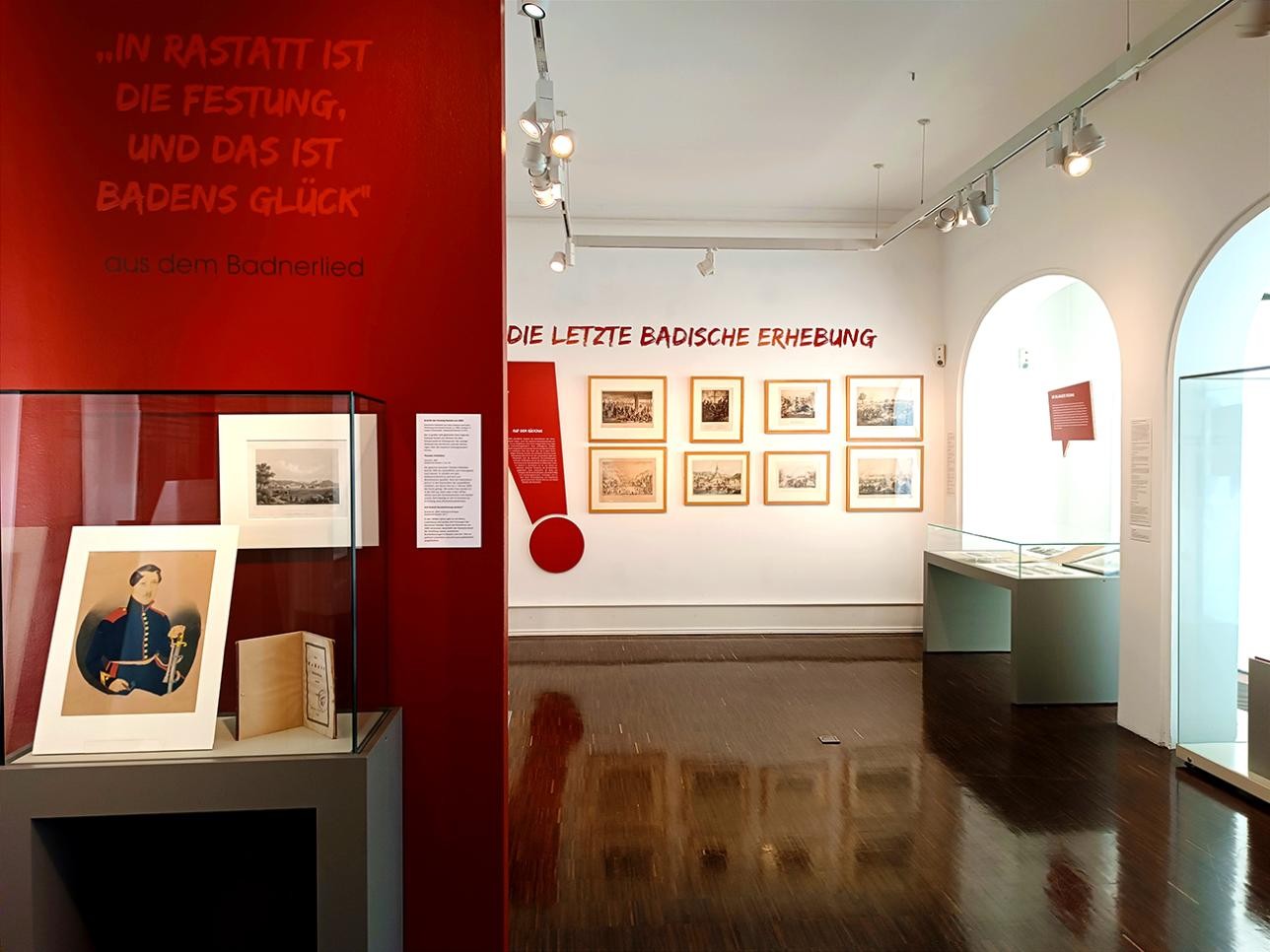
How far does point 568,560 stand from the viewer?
789 centimetres

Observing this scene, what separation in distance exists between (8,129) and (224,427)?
1087 mm

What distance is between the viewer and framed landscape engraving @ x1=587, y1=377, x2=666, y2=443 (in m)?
7.92

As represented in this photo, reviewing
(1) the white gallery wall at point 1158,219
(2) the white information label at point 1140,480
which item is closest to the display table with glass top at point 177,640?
(1) the white gallery wall at point 1158,219

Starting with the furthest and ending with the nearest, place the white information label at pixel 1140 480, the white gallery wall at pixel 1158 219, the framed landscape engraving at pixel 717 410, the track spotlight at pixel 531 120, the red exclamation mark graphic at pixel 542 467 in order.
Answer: the framed landscape engraving at pixel 717 410 < the red exclamation mark graphic at pixel 542 467 < the white information label at pixel 1140 480 < the white gallery wall at pixel 1158 219 < the track spotlight at pixel 531 120

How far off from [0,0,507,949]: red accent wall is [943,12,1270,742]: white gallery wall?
3.93 meters

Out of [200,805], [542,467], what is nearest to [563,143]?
[200,805]

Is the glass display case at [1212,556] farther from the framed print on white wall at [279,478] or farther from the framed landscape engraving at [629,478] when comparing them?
the framed print on white wall at [279,478]

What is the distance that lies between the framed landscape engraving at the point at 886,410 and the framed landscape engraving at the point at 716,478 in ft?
3.64

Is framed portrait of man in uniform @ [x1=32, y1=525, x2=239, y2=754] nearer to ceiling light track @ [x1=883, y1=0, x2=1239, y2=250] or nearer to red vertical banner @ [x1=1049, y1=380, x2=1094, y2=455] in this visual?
ceiling light track @ [x1=883, y1=0, x2=1239, y2=250]

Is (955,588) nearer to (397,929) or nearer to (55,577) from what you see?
(397,929)

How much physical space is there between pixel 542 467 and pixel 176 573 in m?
5.79

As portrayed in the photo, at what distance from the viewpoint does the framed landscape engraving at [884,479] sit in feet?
26.5

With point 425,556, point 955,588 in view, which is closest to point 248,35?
point 425,556

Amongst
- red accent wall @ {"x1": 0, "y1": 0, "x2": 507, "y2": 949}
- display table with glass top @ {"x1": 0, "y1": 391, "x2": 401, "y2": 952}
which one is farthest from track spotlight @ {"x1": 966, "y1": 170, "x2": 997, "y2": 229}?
display table with glass top @ {"x1": 0, "y1": 391, "x2": 401, "y2": 952}
